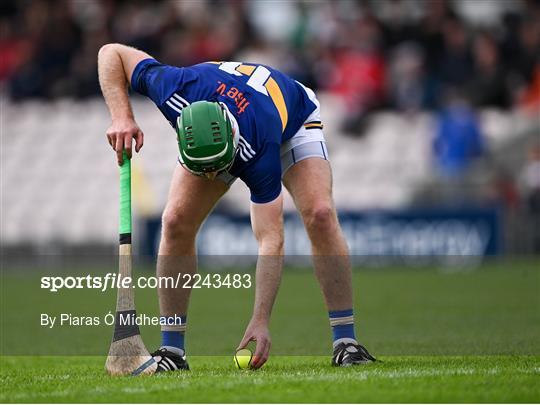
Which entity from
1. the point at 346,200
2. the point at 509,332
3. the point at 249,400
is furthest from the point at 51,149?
the point at 249,400

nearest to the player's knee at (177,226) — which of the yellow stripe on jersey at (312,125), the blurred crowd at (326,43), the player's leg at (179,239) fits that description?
the player's leg at (179,239)

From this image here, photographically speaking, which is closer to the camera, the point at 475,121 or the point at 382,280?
the point at 382,280

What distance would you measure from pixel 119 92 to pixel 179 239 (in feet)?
3.24

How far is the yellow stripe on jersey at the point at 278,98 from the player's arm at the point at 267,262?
0.60 meters

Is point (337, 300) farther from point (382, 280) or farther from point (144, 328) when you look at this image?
point (382, 280)

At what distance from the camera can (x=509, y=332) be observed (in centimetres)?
997

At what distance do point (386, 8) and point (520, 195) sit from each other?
18.8ft

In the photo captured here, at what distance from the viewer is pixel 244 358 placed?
7488 mm

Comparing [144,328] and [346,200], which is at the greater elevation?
[346,200]

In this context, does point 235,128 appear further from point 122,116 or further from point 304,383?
point 304,383

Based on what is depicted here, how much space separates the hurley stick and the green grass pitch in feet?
0.76

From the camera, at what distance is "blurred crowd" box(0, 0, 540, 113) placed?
2116cm

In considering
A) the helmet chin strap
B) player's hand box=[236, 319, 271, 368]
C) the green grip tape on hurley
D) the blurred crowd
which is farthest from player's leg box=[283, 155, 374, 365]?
the blurred crowd

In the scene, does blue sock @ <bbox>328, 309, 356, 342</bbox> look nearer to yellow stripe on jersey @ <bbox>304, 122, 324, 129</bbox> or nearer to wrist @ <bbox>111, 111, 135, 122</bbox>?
yellow stripe on jersey @ <bbox>304, 122, 324, 129</bbox>
